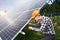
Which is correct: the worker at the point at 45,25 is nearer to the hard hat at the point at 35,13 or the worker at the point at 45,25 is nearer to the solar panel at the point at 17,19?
the hard hat at the point at 35,13

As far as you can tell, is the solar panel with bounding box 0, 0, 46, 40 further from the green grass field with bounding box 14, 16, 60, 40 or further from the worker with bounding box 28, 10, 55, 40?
the green grass field with bounding box 14, 16, 60, 40

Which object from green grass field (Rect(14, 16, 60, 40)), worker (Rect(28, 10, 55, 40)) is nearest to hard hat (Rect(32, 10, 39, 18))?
worker (Rect(28, 10, 55, 40))

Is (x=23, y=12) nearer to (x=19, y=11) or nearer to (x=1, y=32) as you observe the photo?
(x=19, y=11)

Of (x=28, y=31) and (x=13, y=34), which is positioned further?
(x=28, y=31)

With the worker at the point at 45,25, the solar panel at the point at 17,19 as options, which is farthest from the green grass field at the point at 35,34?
the solar panel at the point at 17,19

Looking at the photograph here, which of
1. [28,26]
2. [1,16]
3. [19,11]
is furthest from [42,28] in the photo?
[1,16]

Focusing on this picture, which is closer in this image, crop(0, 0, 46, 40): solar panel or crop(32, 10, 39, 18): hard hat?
crop(0, 0, 46, 40): solar panel

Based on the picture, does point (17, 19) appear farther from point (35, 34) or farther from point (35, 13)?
point (35, 34)

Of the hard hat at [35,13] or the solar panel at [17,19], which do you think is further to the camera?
the hard hat at [35,13]

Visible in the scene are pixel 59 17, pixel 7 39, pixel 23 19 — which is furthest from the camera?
pixel 59 17
